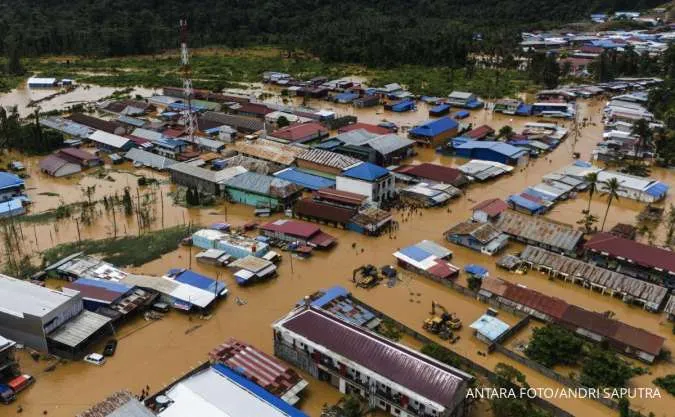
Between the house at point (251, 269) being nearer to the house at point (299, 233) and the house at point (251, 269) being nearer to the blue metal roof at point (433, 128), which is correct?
the house at point (299, 233)

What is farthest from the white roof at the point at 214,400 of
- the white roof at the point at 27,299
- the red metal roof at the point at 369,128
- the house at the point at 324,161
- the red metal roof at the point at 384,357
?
the red metal roof at the point at 369,128

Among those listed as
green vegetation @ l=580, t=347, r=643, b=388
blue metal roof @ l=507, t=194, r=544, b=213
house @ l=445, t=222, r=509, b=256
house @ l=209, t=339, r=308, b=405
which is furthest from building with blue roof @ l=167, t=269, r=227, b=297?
blue metal roof @ l=507, t=194, r=544, b=213

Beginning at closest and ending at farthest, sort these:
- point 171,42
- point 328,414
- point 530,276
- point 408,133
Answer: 1. point 328,414
2. point 530,276
3. point 408,133
4. point 171,42

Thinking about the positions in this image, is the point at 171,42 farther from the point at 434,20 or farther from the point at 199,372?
the point at 199,372

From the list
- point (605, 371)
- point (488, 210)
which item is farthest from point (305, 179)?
point (605, 371)

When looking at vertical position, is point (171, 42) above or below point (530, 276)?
above

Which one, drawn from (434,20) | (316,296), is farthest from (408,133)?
(434,20)

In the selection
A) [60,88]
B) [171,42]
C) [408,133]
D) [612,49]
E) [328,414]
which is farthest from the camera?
[171,42]

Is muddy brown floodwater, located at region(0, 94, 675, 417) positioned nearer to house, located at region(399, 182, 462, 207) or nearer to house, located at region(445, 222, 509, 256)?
house, located at region(445, 222, 509, 256)
